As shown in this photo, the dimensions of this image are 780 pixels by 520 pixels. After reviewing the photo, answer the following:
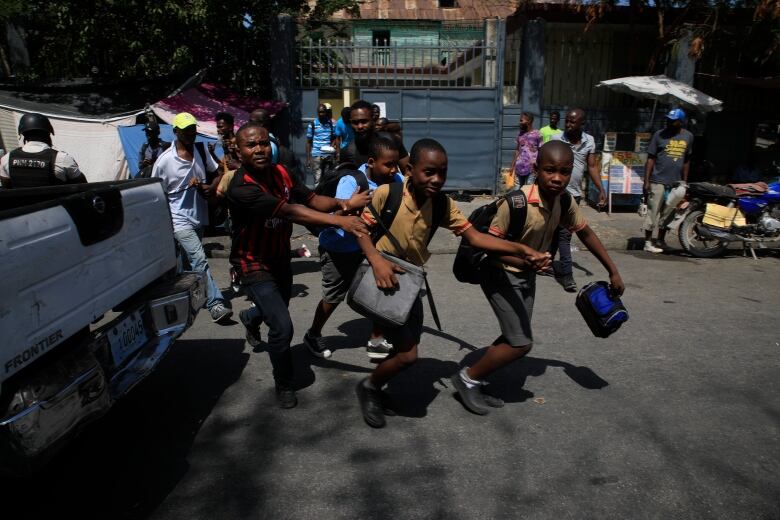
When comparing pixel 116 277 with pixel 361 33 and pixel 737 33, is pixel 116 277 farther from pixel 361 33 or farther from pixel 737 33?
pixel 361 33

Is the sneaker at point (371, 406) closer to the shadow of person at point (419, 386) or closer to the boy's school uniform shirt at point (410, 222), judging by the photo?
the shadow of person at point (419, 386)

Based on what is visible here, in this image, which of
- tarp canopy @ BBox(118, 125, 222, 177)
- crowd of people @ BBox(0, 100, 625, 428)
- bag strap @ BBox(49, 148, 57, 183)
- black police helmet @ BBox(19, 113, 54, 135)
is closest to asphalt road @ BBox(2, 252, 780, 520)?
crowd of people @ BBox(0, 100, 625, 428)

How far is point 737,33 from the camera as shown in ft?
39.6

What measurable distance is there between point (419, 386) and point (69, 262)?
227 centimetres

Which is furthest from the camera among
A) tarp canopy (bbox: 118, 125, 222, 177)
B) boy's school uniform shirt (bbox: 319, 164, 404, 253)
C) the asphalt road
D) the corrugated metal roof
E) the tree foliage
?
the corrugated metal roof

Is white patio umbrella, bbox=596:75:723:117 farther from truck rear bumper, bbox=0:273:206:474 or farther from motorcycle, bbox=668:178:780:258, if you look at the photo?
truck rear bumper, bbox=0:273:206:474

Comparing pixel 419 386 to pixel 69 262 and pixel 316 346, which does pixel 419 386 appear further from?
pixel 69 262

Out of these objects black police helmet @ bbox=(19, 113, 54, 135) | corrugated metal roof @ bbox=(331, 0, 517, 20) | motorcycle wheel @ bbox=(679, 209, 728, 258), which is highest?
corrugated metal roof @ bbox=(331, 0, 517, 20)

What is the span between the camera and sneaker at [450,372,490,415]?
12.1 ft

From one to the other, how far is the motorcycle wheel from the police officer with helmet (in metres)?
7.00

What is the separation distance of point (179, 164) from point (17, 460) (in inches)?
132

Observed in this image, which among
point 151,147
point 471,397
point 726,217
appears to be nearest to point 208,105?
point 151,147

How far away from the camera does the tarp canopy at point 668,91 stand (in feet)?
35.0

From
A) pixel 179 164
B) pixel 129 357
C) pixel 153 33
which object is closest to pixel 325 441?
pixel 129 357
